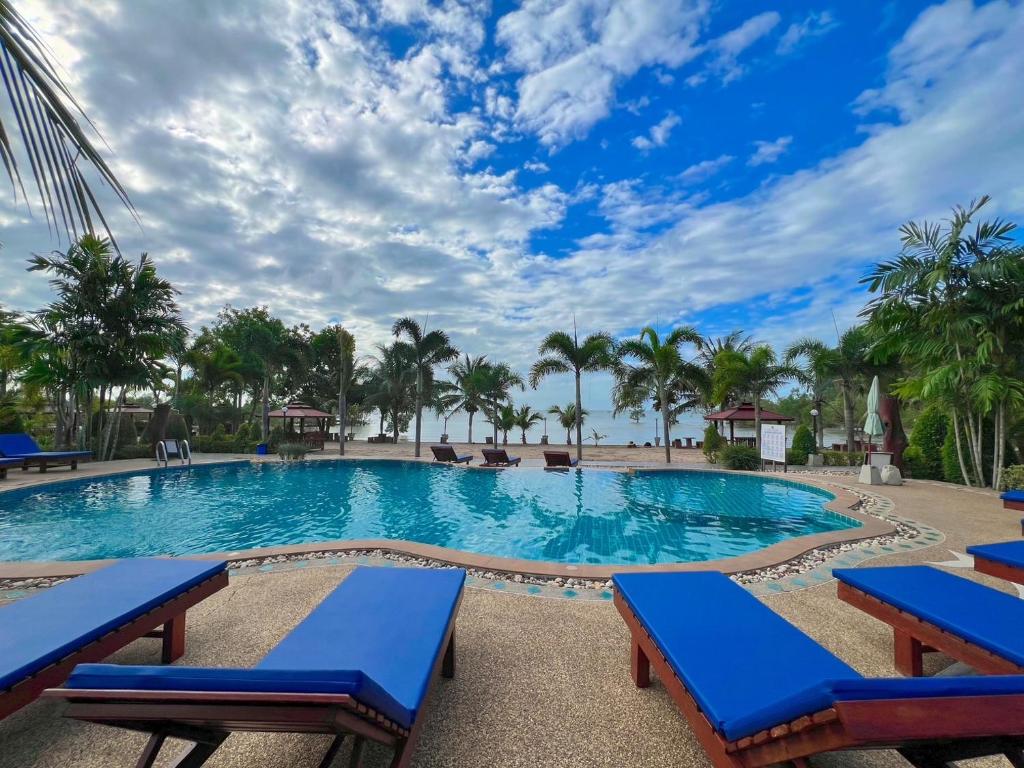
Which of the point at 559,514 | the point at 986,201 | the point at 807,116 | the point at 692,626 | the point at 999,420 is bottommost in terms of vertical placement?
the point at 559,514

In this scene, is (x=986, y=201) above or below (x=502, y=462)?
above

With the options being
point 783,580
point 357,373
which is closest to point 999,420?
point 783,580

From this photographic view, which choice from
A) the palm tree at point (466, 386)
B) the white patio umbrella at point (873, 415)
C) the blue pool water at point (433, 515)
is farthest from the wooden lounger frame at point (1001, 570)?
the palm tree at point (466, 386)

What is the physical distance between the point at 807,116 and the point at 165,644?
14.3m

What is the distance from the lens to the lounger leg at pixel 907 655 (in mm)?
2680

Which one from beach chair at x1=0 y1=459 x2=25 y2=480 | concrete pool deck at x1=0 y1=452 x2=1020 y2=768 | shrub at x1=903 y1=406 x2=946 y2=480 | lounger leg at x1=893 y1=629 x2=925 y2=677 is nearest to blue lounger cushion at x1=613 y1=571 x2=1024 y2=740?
concrete pool deck at x1=0 y1=452 x2=1020 y2=768

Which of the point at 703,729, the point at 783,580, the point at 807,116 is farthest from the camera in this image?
the point at 807,116

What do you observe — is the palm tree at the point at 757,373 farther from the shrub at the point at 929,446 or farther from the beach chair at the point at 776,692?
the beach chair at the point at 776,692

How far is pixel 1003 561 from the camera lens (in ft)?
10.5

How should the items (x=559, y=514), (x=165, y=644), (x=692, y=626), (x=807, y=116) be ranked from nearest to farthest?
(x=692, y=626) → (x=165, y=644) → (x=559, y=514) → (x=807, y=116)

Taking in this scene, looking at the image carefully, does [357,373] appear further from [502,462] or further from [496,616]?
[496,616]

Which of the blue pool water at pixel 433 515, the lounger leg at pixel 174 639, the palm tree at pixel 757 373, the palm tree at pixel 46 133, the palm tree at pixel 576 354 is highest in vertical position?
the palm tree at pixel 576 354

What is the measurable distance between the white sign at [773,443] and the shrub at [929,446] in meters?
3.34

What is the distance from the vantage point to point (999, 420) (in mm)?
9102
